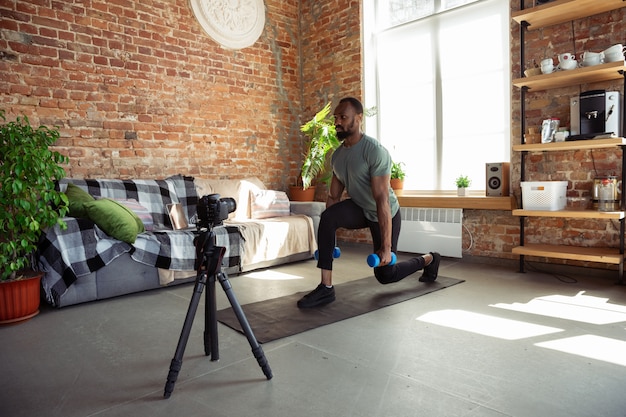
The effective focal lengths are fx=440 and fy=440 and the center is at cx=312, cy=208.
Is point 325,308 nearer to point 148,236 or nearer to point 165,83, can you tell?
point 148,236

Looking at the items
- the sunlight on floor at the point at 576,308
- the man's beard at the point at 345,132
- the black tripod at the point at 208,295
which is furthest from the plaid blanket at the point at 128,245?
the sunlight on floor at the point at 576,308

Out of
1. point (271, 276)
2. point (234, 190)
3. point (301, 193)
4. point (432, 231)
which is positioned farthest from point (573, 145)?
point (234, 190)

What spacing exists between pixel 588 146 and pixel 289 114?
11.9 ft

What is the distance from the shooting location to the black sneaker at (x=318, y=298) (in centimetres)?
292

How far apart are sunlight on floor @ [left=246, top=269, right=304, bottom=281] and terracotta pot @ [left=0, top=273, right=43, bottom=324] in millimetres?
1673

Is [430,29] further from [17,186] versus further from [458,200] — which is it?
[17,186]

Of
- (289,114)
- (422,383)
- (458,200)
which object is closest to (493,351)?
(422,383)

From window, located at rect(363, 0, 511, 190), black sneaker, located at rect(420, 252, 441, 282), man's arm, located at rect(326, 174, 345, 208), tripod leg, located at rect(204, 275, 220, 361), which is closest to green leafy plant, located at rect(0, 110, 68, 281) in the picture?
tripod leg, located at rect(204, 275, 220, 361)

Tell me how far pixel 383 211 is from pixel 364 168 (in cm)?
32

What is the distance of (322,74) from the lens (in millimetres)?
5750

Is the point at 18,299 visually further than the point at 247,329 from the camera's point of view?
Yes

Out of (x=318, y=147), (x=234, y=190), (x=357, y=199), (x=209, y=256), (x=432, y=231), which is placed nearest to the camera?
(x=209, y=256)

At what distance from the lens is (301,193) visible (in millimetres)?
5523

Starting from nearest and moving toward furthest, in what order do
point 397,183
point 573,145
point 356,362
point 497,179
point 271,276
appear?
point 356,362, point 573,145, point 271,276, point 497,179, point 397,183
